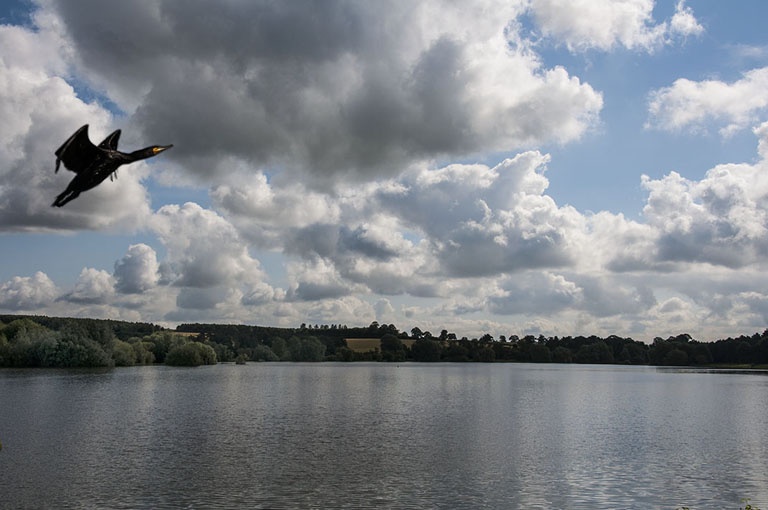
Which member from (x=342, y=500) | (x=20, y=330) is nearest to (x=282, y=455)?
(x=342, y=500)

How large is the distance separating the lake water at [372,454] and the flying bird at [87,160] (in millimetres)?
23605

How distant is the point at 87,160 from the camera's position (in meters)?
7.32

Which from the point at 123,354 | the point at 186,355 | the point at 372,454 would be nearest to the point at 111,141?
the point at 372,454

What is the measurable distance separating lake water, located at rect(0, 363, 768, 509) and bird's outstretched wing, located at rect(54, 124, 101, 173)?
23571 millimetres

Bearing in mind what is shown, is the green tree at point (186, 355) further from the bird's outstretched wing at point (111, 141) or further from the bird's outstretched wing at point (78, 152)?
the bird's outstretched wing at point (78, 152)

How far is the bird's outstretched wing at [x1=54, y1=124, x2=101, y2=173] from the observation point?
7125 mm

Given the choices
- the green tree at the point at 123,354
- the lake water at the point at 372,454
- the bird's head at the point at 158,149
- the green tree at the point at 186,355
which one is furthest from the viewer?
the green tree at the point at 186,355

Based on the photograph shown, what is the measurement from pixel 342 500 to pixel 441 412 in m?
38.0

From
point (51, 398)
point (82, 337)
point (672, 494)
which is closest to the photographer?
point (672, 494)

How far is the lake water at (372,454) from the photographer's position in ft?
97.8

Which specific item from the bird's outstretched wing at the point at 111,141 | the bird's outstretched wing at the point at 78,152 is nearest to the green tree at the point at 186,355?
the bird's outstretched wing at the point at 111,141

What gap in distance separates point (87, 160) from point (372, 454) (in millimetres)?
35736

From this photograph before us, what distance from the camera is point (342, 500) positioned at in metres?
29.1

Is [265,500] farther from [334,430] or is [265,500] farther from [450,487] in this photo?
[334,430]
